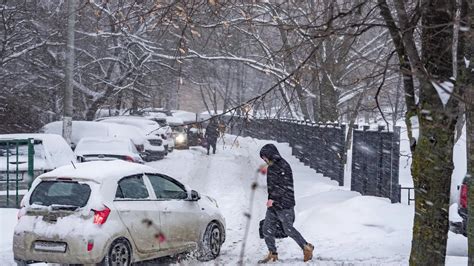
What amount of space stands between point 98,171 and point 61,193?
1.88 feet

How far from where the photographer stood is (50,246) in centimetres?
823

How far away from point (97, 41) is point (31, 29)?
398 cm

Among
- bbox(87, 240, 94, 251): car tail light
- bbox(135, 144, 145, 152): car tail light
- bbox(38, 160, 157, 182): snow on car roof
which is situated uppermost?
bbox(38, 160, 157, 182): snow on car roof

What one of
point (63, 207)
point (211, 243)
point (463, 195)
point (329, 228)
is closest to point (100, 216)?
point (63, 207)

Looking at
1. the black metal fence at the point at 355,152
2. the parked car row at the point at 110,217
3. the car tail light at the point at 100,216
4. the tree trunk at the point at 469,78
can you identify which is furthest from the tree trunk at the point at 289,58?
the car tail light at the point at 100,216

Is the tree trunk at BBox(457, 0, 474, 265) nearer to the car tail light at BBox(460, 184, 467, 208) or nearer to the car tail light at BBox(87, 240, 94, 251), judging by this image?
the car tail light at BBox(460, 184, 467, 208)

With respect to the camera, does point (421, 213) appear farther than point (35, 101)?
No

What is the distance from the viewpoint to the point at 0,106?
78.7 ft

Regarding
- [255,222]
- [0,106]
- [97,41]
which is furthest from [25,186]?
[97,41]

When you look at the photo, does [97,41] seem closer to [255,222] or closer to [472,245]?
[255,222]

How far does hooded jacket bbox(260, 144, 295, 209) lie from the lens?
9.55 meters

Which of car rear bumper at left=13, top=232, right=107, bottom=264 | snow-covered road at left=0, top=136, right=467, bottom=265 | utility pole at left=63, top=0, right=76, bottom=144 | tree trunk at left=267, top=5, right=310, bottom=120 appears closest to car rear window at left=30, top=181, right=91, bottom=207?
car rear bumper at left=13, top=232, right=107, bottom=264

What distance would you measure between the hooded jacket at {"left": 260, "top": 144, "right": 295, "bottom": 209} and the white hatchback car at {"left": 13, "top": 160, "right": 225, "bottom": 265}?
4.49 ft

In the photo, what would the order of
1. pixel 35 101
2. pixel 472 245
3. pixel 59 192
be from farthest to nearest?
pixel 35 101 → pixel 59 192 → pixel 472 245
